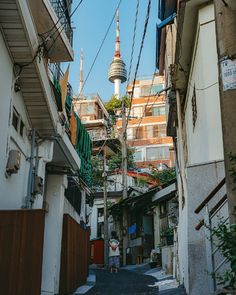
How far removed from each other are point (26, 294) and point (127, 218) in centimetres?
2414

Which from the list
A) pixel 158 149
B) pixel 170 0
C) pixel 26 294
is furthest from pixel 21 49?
pixel 158 149

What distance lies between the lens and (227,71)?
4191 mm

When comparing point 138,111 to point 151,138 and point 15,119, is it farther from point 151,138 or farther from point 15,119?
point 15,119

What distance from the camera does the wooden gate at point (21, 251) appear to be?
7.36m

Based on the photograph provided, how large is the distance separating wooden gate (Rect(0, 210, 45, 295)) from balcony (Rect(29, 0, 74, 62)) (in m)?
6.37

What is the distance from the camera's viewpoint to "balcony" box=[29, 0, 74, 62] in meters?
12.5

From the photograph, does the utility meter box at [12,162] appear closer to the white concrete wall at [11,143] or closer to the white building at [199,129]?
the white concrete wall at [11,143]

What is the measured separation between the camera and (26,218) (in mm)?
7652

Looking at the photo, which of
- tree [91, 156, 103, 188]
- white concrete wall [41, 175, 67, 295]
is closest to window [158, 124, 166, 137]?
tree [91, 156, 103, 188]

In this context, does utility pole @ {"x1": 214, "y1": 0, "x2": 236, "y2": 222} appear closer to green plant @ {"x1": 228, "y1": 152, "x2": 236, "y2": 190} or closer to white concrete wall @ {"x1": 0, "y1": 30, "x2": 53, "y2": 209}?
green plant @ {"x1": 228, "y1": 152, "x2": 236, "y2": 190}

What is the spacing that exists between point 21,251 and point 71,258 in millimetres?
5637

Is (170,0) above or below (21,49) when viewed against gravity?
above

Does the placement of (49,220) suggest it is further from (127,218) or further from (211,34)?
(127,218)

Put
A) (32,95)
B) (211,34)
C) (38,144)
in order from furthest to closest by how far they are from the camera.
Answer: (38,144) < (32,95) < (211,34)
